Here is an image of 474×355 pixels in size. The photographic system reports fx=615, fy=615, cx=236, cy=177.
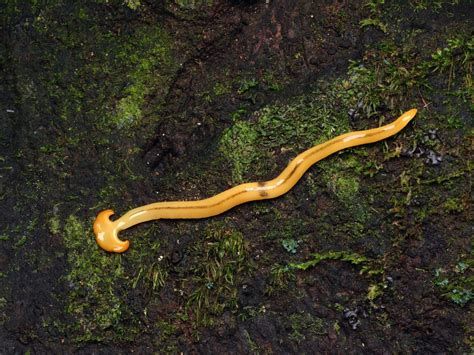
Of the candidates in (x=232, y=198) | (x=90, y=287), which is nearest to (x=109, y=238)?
(x=90, y=287)

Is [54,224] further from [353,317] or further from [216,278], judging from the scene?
[353,317]

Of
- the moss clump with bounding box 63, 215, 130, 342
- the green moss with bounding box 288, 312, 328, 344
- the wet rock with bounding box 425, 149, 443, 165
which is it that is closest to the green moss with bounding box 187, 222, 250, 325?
the green moss with bounding box 288, 312, 328, 344

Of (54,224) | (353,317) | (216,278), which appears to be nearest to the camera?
(353,317)

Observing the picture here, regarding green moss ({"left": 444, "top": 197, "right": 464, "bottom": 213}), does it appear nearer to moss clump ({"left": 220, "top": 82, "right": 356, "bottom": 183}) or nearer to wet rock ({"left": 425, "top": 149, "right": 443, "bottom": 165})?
wet rock ({"left": 425, "top": 149, "right": 443, "bottom": 165})

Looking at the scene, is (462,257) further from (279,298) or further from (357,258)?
(279,298)

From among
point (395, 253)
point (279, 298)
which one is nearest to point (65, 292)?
point (279, 298)
